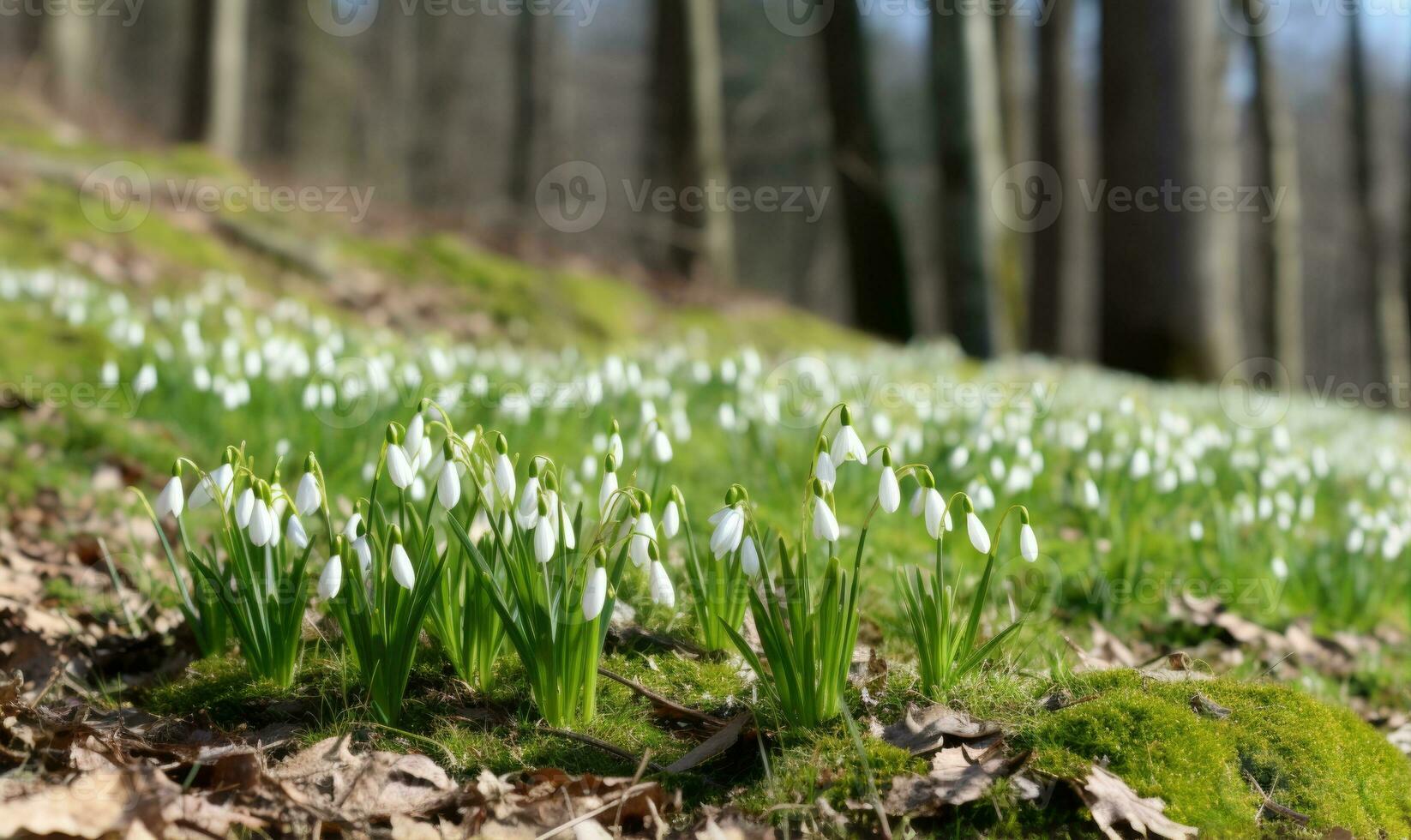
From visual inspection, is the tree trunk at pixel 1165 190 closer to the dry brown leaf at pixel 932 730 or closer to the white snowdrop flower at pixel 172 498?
the dry brown leaf at pixel 932 730

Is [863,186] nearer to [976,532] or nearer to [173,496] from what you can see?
[976,532]

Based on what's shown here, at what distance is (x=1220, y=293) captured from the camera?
11.3m

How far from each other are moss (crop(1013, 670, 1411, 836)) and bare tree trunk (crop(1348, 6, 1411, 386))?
59.3 feet

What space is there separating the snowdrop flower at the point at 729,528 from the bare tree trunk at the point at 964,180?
30.0ft

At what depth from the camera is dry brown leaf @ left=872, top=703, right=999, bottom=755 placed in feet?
7.72

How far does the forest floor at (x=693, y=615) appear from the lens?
7.28 ft

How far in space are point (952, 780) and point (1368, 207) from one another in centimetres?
1958

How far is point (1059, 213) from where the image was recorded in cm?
1454

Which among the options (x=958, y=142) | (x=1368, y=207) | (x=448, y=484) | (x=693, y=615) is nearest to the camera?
(x=448, y=484)

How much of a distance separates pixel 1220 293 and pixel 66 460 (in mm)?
10678

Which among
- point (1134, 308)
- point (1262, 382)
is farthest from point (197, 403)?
point (1262, 382)

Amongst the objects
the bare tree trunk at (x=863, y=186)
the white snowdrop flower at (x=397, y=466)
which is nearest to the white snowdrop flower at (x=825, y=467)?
the white snowdrop flower at (x=397, y=466)

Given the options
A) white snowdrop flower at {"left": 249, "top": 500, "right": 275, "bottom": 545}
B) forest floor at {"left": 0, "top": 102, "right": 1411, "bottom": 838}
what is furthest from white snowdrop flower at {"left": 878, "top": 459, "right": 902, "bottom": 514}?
white snowdrop flower at {"left": 249, "top": 500, "right": 275, "bottom": 545}

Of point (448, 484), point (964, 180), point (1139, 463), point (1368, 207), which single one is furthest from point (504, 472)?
point (1368, 207)
